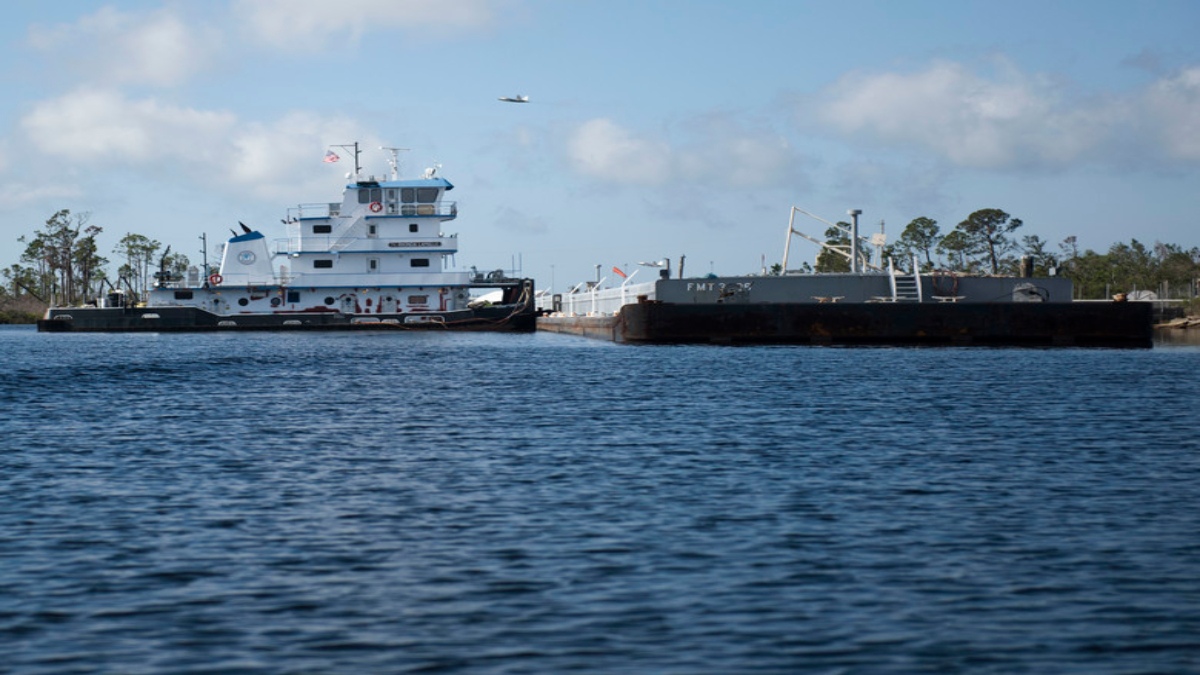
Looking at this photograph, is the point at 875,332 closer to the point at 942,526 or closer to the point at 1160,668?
the point at 942,526

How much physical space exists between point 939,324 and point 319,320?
176 feet

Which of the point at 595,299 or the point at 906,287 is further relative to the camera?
the point at 595,299

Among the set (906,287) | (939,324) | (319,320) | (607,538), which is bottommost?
(607,538)

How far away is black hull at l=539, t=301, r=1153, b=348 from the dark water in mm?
25829

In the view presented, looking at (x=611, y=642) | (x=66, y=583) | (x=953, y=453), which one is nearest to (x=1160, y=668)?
(x=611, y=642)

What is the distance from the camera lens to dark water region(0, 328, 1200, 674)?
30.9 ft

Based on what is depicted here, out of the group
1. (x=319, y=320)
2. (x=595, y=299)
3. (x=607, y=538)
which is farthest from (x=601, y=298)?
(x=607, y=538)

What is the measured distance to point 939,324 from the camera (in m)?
56.8

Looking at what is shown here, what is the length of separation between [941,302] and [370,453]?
4044cm

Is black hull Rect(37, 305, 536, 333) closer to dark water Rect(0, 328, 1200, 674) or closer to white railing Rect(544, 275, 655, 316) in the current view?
white railing Rect(544, 275, 655, 316)

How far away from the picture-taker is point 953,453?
2105cm

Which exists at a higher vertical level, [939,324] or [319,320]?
[319,320]

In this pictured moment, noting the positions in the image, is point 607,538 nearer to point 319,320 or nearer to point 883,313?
point 883,313

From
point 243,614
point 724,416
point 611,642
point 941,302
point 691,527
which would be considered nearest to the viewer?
point 611,642
